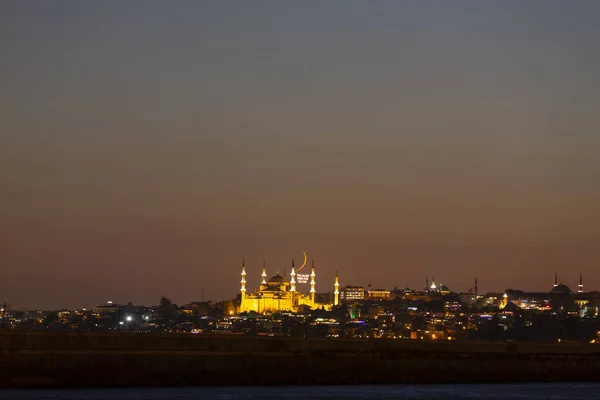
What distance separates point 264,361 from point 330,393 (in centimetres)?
760

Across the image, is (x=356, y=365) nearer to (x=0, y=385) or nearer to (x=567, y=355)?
(x=567, y=355)

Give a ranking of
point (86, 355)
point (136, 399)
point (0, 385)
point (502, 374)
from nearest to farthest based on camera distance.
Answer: point (136, 399) → point (0, 385) → point (86, 355) → point (502, 374)

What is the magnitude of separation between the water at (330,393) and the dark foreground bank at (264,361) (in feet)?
6.25

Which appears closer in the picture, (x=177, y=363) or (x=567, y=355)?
(x=177, y=363)

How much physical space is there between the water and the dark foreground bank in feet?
6.25

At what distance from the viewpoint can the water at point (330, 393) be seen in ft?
189

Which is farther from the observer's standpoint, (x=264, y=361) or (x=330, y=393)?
(x=264, y=361)

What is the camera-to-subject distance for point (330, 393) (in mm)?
61375

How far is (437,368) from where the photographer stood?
69.4m

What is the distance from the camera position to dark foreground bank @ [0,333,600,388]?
211 ft

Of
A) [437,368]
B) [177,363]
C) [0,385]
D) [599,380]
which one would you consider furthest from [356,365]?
[0,385]

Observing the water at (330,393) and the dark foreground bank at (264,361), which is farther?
the dark foreground bank at (264,361)

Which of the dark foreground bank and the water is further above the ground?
the dark foreground bank

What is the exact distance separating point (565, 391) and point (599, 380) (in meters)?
7.66
